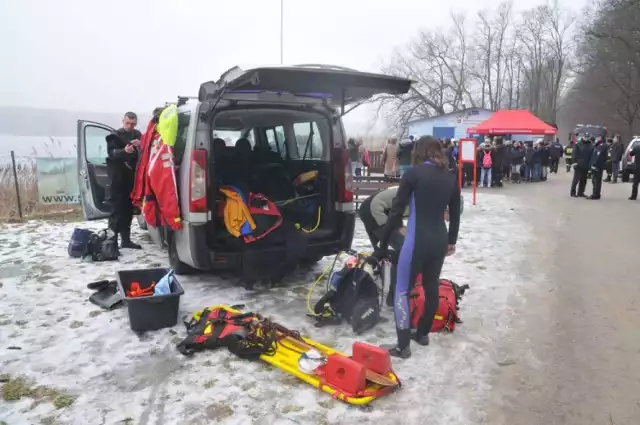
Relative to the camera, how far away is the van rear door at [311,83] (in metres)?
4.33

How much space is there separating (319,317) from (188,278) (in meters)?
1.93

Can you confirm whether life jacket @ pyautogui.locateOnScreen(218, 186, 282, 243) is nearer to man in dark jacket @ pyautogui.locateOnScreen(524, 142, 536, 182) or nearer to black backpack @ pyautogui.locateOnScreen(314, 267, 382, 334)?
black backpack @ pyautogui.locateOnScreen(314, 267, 382, 334)

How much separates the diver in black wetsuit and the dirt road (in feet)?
2.60

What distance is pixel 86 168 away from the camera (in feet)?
24.1

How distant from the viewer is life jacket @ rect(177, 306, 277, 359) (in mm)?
3812

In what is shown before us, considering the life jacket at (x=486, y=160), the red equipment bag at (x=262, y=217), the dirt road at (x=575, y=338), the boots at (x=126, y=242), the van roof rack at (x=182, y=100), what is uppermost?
the van roof rack at (x=182, y=100)

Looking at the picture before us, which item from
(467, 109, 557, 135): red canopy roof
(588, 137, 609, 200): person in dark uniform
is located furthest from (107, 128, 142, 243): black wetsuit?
(467, 109, 557, 135): red canopy roof

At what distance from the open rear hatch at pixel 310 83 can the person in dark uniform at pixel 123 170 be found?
2.49 m

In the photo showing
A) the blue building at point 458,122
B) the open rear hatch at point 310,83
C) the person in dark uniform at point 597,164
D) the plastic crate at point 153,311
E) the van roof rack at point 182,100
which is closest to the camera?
the plastic crate at point 153,311

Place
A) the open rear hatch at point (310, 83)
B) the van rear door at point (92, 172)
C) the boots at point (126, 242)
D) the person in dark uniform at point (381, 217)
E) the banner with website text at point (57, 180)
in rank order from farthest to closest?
the banner with website text at point (57, 180)
the van rear door at point (92, 172)
the boots at point (126, 242)
the person in dark uniform at point (381, 217)
the open rear hatch at point (310, 83)

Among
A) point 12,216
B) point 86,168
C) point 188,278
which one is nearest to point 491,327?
point 188,278

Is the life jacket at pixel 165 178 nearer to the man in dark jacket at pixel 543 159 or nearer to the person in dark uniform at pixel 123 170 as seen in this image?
the person in dark uniform at pixel 123 170

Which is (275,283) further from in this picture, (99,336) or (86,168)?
(86,168)

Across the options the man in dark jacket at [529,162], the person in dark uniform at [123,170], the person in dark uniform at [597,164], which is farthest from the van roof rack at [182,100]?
the man in dark jacket at [529,162]
